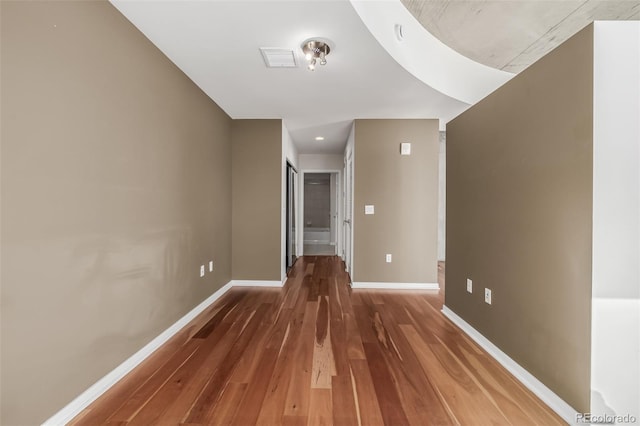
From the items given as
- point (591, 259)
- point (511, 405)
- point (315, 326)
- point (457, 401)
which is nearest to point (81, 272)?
point (315, 326)

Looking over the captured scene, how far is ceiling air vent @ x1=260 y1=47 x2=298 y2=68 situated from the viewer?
204 cm

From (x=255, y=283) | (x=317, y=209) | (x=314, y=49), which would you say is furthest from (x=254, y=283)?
(x=317, y=209)

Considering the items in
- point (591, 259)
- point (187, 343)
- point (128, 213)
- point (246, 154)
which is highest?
point (246, 154)

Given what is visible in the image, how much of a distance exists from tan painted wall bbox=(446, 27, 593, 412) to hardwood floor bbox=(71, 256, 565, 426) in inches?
11.4

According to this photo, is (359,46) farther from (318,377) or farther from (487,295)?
(318,377)

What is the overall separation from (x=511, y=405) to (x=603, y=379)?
1.48ft

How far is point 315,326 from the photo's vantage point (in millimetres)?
2402

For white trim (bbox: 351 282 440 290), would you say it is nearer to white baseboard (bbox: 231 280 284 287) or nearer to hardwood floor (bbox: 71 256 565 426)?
hardwood floor (bbox: 71 256 565 426)

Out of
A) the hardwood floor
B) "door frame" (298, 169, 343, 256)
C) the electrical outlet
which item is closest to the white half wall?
the hardwood floor

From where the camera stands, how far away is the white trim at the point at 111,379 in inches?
51.0

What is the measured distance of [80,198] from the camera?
1383 millimetres

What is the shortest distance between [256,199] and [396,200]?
78.6 inches

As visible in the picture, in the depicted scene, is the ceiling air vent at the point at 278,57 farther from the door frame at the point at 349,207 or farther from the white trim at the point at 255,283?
the white trim at the point at 255,283

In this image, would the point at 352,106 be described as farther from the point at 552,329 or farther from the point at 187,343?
the point at 187,343
